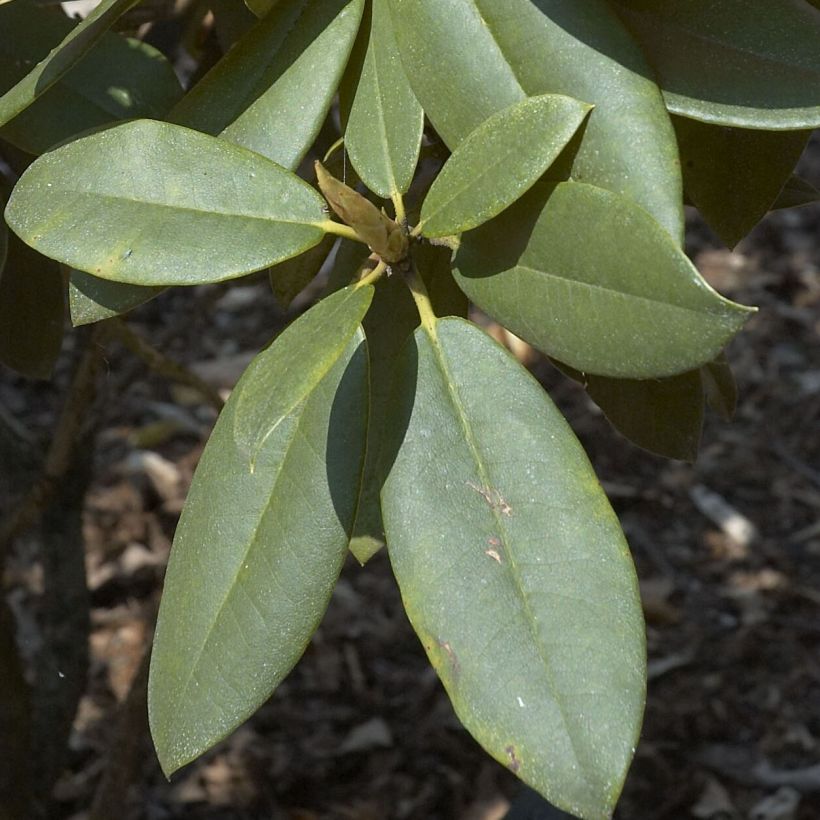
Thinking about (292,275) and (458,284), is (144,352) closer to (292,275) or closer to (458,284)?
(292,275)

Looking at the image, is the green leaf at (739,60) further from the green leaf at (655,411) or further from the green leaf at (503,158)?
the green leaf at (655,411)

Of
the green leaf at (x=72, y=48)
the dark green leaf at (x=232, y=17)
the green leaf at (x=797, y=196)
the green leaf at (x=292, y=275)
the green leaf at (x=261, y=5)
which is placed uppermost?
the green leaf at (x=72, y=48)

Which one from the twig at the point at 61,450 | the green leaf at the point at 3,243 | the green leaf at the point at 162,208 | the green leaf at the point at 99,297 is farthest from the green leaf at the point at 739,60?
the twig at the point at 61,450

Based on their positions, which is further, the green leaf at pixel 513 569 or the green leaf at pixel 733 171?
the green leaf at pixel 733 171

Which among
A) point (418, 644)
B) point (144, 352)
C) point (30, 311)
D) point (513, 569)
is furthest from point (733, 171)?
point (418, 644)

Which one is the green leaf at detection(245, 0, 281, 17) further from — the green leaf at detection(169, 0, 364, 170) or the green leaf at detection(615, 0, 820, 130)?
the green leaf at detection(615, 0, 820, 130)

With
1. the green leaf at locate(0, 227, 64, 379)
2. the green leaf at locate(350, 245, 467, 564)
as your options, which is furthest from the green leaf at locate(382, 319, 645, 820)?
the green leaf at locate(0, 227, 64, 379)

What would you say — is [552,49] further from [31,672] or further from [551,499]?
[31,672]
